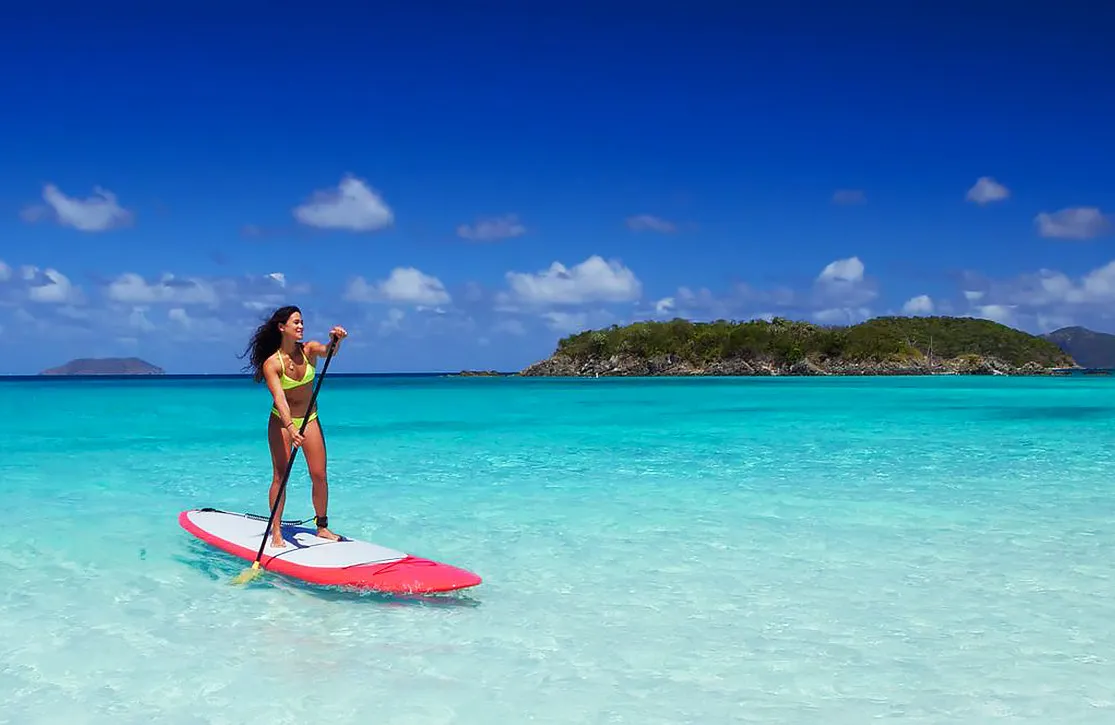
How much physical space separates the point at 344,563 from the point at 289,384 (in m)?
1.65

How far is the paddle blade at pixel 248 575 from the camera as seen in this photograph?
7017 mm

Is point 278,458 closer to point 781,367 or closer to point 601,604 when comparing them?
point 601,604

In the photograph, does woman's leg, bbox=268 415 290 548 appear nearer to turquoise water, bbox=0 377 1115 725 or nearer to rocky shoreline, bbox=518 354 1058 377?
turquoise water, bbox=0 377 1115 725

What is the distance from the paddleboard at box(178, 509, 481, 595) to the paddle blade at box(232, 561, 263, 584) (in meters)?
0.09

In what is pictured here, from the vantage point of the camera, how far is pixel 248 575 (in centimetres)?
704

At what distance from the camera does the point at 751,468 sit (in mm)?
14805

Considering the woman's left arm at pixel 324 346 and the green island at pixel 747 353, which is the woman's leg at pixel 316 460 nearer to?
the woman's left arm at pixel 324 346

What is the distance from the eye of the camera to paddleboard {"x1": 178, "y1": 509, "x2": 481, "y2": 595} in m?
6.43

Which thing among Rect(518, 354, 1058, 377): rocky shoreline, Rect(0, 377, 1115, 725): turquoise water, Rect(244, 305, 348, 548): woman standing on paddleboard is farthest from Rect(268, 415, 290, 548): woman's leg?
Rect(518, 354, 1058, 377): rocky shoreline

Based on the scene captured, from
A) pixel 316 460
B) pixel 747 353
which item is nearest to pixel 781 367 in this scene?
pixel 747 353

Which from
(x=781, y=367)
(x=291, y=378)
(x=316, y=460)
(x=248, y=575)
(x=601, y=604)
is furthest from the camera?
(x=781, y=367)

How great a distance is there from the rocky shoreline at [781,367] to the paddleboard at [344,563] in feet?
412

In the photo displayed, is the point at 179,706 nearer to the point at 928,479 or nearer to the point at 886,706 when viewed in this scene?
the point at 886,706

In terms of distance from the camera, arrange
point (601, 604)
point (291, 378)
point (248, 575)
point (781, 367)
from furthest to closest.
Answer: point (781, 367), point (291, 378), point (248, 575), point (601, 604)
